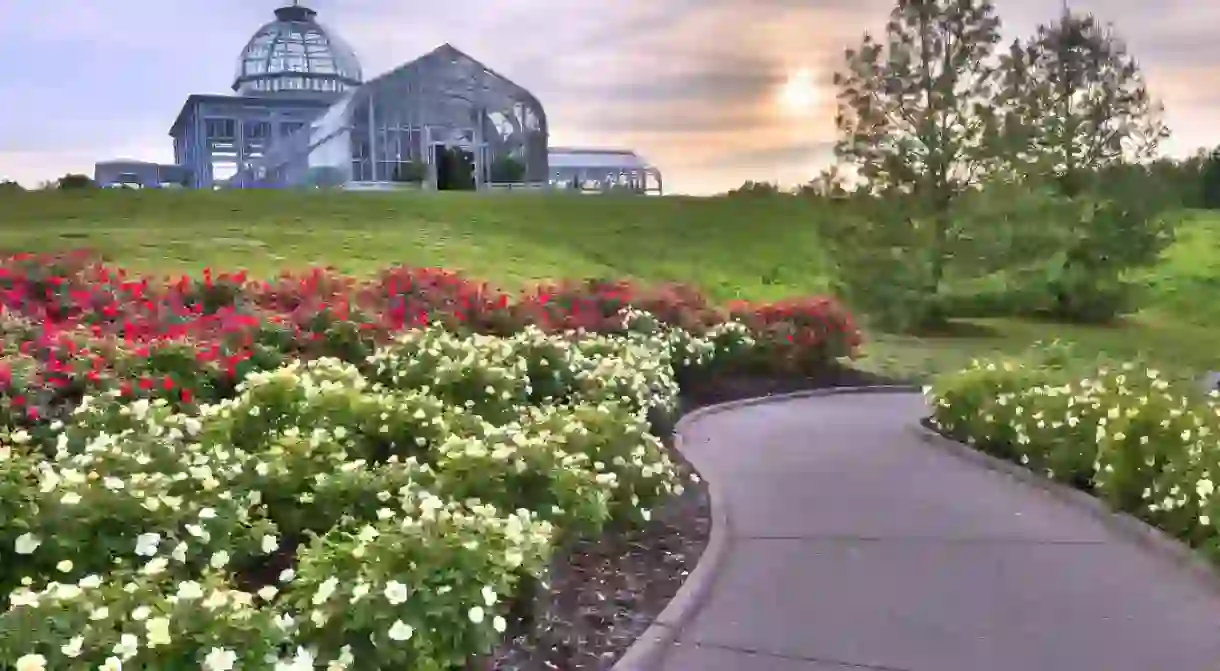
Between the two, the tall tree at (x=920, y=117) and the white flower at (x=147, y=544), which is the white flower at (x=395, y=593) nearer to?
the white flower at (x=147, y=544)

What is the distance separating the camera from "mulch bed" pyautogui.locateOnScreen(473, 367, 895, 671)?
13.4ft

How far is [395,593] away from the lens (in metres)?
3.13

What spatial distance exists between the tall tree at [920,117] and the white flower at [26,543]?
1846 cm

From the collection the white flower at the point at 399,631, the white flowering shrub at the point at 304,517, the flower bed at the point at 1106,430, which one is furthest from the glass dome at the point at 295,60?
the white flower at the point at 399,631

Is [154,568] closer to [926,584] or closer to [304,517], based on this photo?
[304,517]

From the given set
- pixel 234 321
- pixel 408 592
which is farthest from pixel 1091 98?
pixel 408 592

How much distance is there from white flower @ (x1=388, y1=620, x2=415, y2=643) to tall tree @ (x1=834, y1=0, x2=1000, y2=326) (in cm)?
1843

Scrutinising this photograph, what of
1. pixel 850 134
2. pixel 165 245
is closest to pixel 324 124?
pixel 165 245

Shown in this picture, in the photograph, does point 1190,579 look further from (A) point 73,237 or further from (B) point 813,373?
(A) point 73,237

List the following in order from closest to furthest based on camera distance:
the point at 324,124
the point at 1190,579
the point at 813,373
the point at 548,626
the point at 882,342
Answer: the point at 548,626
the point at 1190,579
the point at 813,373
the point at 882,342
the point at 324,124

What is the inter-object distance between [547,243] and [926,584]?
22774 millimetres

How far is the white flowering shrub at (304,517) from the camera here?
2912 millimetres

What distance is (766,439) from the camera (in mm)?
9453

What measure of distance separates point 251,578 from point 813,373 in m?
10.5
